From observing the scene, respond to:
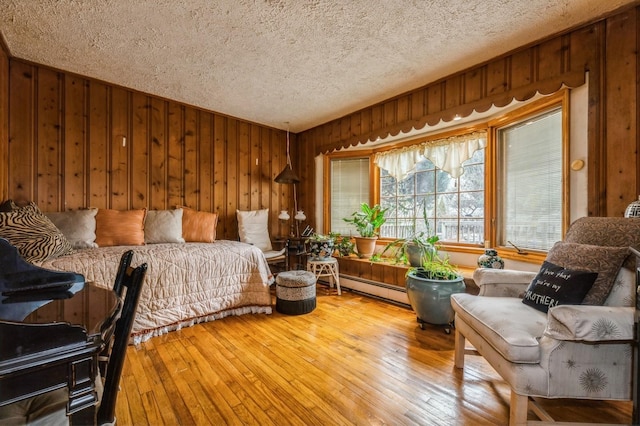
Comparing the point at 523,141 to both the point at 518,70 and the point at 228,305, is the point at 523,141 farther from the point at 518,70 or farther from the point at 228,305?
the point at 228,305

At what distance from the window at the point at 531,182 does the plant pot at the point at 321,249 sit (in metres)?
1.83

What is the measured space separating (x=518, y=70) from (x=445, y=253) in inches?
72.7

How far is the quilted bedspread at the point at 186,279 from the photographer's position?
2219 mm

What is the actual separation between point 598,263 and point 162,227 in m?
3.58

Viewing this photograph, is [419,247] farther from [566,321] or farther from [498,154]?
[566,321]

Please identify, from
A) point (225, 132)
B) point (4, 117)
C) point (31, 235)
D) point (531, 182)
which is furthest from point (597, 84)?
point (4, 117)

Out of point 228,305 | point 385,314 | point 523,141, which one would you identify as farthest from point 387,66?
point 228,305

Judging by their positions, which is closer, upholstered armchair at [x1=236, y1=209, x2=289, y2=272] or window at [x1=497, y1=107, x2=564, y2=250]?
window at [x1=497, y1=107, x2=564, y2=250]

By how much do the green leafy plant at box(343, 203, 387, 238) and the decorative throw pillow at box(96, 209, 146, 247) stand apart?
2.47 metres

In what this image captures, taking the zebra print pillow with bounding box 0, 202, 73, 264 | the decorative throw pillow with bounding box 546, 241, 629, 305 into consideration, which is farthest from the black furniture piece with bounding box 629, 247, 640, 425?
the zebra print pillow with bounding box 0, 202, 73, 264

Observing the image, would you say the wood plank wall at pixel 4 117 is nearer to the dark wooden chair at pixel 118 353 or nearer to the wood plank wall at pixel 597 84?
the dark wooden chair at pixel 118 353

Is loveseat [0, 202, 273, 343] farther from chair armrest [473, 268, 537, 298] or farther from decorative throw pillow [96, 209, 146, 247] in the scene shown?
chair armrest [473, 268, 537, 298]

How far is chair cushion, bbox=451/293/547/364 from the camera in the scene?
1.25 metres

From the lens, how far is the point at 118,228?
9.41 feet
